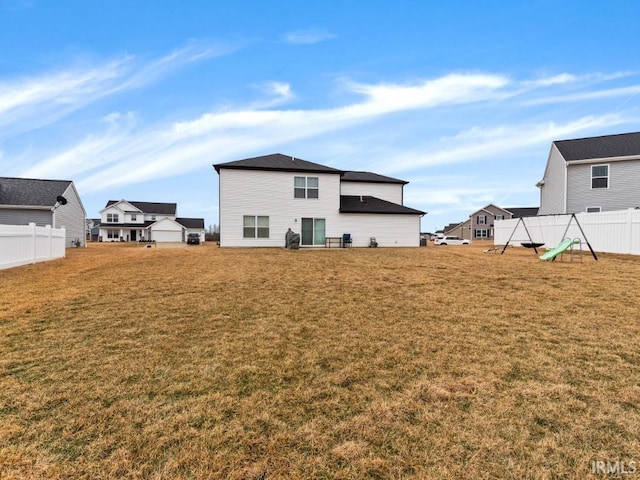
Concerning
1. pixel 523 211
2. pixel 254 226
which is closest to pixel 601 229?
pixel 254 226

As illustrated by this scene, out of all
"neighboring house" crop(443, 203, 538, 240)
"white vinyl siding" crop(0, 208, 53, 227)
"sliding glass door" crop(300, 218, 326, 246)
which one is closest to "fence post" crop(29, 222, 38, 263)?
"white vinyl siding" crop(0, 208, 53, 227)

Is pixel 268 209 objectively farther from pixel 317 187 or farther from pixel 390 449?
pixel 390 449

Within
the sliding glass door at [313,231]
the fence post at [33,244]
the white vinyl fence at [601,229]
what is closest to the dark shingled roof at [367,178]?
the sliding glass door at [313,231]

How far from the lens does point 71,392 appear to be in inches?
106

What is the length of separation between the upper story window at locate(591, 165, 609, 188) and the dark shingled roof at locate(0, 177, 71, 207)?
38164 millimetres

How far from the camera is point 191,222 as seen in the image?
60.1 metres

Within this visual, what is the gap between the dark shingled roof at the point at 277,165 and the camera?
68.4ft

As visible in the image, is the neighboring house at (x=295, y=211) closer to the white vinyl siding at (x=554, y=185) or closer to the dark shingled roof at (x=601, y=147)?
the white vinyl siding at (x=554, y=185)

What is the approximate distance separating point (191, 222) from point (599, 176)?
58.1 m

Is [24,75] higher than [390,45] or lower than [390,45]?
lower

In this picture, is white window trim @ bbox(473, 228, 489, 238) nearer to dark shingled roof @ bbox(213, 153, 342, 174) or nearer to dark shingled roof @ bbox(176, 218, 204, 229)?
dark shingled roof @ bbox(213, 153, 342, 174)

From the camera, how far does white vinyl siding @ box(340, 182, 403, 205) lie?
27.3 metres

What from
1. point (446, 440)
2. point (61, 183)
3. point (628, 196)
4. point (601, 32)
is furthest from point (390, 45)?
point (61, 183)

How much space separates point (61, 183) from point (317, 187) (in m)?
21.5
